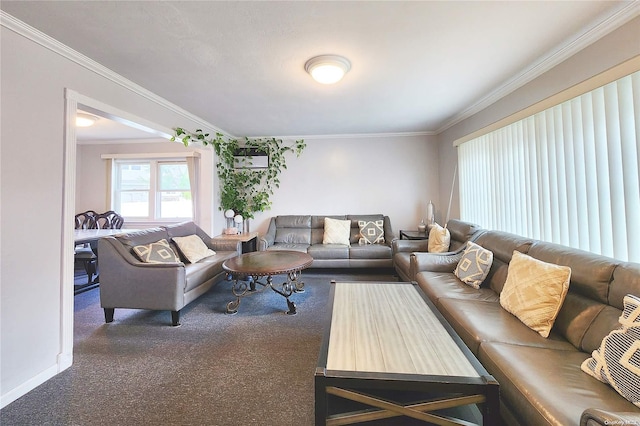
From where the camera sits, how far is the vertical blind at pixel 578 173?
170 centimetres

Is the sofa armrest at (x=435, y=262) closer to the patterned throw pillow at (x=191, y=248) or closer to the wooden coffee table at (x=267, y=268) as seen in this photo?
the wooden coffee table at (x=267, y=268)

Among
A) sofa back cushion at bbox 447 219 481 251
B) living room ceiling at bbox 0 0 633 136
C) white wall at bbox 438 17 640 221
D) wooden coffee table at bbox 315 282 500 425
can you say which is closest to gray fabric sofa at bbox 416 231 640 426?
wooden coffee table at bbox 315 282 500 425

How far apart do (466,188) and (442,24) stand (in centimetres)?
271

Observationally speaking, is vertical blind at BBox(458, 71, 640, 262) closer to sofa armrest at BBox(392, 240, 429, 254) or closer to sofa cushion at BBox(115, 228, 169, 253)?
sofa armrest at BBox(392, 240, 429, 254)

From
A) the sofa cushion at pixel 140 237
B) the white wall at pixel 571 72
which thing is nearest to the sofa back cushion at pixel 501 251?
the white wall at pixel 571 72

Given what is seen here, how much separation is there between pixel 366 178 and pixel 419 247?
5.95 ft

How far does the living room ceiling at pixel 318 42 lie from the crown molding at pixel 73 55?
0.16 ft

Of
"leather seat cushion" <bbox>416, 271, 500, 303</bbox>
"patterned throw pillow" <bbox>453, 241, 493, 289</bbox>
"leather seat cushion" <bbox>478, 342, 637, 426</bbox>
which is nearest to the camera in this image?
"leather seat cushion" <bbox>478, 342, 637, 426</bbox>

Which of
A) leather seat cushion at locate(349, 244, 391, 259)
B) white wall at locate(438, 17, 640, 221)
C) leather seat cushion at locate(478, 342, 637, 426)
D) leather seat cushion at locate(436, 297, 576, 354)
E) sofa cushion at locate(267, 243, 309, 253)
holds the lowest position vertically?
leather seat cushion at locate(478, 342, 637, 426)

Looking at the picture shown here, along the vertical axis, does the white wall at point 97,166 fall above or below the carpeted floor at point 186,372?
above

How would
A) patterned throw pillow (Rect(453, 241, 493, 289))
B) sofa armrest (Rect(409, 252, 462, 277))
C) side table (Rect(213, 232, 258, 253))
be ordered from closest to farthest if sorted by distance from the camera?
1. patterned throw pillow (Rect(453, 241, 493, 289))
2. sofa armrest (Rect(409, 252, 462, 277))
3. side table (Rect(213, 232, 258, 253))

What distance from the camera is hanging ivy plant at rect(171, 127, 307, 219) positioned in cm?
488

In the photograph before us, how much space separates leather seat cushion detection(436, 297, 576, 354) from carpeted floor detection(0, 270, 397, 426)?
917 millimetres

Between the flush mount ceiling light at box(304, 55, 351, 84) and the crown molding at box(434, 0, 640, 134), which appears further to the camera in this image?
the flush mount ceiling light at box(304, 55, 351, 84)
